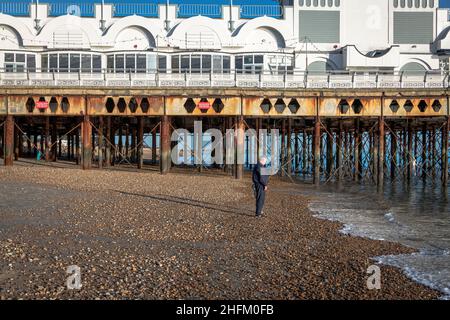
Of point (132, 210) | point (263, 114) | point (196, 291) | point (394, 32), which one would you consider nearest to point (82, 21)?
point (263, 114)

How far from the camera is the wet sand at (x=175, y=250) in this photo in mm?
7535

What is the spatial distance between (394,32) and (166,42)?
15821mm

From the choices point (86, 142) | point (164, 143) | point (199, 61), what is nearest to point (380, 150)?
point (164, 143)

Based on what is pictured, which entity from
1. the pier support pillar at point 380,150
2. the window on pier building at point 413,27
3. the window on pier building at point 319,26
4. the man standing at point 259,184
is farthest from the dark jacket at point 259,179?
the window on pier building at point 413,27

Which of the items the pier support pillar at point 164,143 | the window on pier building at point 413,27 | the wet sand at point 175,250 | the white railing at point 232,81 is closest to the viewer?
the wet sand at point 175,250

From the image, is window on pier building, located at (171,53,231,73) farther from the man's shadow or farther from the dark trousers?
the dark trousers

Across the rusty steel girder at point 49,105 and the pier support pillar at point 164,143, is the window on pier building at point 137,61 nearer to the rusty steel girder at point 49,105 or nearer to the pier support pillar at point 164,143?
the rusty steel girder at point 49,105

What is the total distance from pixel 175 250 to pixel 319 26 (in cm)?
2907

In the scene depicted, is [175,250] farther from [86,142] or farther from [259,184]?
[86,142]

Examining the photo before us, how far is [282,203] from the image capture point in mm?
19312

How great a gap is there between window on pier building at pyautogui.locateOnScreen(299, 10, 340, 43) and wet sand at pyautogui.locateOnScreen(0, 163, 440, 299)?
67.4ft

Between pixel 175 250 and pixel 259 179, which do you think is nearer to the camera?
pixel 175 250

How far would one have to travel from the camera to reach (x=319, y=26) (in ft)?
118

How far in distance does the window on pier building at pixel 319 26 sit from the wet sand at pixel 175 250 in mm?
20534
